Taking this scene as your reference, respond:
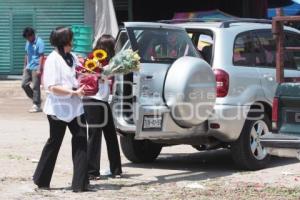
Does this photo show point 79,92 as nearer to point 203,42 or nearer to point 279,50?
point 279,50

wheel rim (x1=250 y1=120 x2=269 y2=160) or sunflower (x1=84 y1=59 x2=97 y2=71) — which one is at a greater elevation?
sunflower (x1=84 y1=59 x2=97 y2=71)

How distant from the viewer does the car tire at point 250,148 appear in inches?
364

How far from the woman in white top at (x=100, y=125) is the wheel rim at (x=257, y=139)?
1.73 m

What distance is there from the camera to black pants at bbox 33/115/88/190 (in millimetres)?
8016

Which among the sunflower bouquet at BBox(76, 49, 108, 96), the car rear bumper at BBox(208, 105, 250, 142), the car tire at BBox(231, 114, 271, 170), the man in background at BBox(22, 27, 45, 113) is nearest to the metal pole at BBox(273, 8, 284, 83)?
the car rear bumper at BBox(208, 105, 250, 142)

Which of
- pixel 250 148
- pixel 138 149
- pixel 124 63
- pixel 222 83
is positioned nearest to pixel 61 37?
pixel 124 63

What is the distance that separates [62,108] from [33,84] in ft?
25.6

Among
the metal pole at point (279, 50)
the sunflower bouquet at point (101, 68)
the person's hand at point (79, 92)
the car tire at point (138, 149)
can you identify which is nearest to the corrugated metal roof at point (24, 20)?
the car tire at point (138, 149)

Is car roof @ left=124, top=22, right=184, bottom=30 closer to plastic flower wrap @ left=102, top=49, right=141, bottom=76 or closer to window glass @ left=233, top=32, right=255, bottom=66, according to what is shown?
plastic flower wrap @ left=102, top=49, right=141, bottom=76

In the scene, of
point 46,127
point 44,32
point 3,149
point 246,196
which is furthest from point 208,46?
point 44,32

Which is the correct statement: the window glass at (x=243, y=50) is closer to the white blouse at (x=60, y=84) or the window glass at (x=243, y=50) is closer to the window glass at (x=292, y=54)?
the window glass at (x=292, y=54)

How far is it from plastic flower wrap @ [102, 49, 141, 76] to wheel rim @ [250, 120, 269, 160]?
6.29ft

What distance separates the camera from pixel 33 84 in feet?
51.1

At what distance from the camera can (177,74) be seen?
8.63 meters
